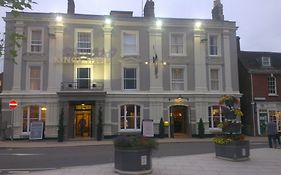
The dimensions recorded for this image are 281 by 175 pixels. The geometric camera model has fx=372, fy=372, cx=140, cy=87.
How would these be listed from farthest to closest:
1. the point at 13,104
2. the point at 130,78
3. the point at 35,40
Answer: the point at 130,78 < the point at 35,40 < the point at 13,104

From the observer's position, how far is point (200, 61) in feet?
108

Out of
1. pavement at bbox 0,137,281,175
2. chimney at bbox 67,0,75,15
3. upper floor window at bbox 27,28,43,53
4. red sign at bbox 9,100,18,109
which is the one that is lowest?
pavement at bbox 0,137,281,175

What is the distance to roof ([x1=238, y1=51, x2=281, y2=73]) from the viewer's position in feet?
115

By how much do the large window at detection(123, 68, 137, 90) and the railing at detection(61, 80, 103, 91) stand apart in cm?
220

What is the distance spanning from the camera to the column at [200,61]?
32.5m

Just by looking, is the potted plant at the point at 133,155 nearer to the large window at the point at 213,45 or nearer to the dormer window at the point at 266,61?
the large window at the point at 213,45

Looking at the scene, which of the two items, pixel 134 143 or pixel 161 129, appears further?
pixel 161 129

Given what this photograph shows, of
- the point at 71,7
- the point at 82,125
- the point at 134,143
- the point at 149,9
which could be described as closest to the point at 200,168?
the point at 134,143

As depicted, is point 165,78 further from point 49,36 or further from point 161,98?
point 49,36

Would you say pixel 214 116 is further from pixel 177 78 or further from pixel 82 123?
pixel 82 123

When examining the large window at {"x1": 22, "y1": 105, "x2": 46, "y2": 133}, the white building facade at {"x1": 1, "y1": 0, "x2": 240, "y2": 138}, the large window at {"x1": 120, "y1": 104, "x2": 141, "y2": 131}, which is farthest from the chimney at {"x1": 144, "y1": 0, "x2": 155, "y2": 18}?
the large window at {"x1": 22, "y1": 105, "x2": 46, "y2": 133}

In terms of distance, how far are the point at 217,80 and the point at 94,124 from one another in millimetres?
11687

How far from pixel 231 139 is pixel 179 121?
17774 millimetres

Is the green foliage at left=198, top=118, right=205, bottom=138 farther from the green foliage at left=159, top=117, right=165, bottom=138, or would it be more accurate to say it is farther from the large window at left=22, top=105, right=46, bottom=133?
the large window at left=22, top=105, right=46, bottom=133
